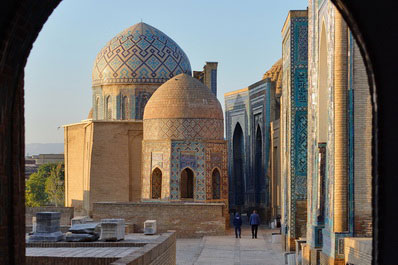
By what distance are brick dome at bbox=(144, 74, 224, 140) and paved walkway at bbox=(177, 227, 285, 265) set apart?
4724mm

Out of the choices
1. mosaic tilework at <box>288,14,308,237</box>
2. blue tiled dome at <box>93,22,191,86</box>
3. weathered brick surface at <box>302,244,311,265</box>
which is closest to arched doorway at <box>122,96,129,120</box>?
blue tiled dome at <box>93,22,191,86</box>

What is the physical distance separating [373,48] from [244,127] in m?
28.2

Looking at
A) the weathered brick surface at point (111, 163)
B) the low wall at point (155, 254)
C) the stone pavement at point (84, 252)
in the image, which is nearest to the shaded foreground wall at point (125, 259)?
the low wall at point (155, 254)

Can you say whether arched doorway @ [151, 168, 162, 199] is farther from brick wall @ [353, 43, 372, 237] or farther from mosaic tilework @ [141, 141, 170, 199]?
brick wall @ [353, 43, 372, 237]

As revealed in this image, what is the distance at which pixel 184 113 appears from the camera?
27656mm

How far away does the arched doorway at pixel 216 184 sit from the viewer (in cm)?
2773

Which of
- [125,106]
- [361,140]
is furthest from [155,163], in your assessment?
[361,140]

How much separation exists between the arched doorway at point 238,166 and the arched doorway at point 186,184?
200 inches

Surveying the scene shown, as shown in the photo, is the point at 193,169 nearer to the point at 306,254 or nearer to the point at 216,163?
the point at 216,163

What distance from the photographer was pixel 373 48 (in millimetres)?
5289

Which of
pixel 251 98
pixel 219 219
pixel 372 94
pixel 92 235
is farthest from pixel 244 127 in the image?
pixel 372 94

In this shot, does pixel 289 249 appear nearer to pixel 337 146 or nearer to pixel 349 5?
pixel 337 146

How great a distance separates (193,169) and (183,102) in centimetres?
226

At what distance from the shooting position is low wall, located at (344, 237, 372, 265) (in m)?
10.6
